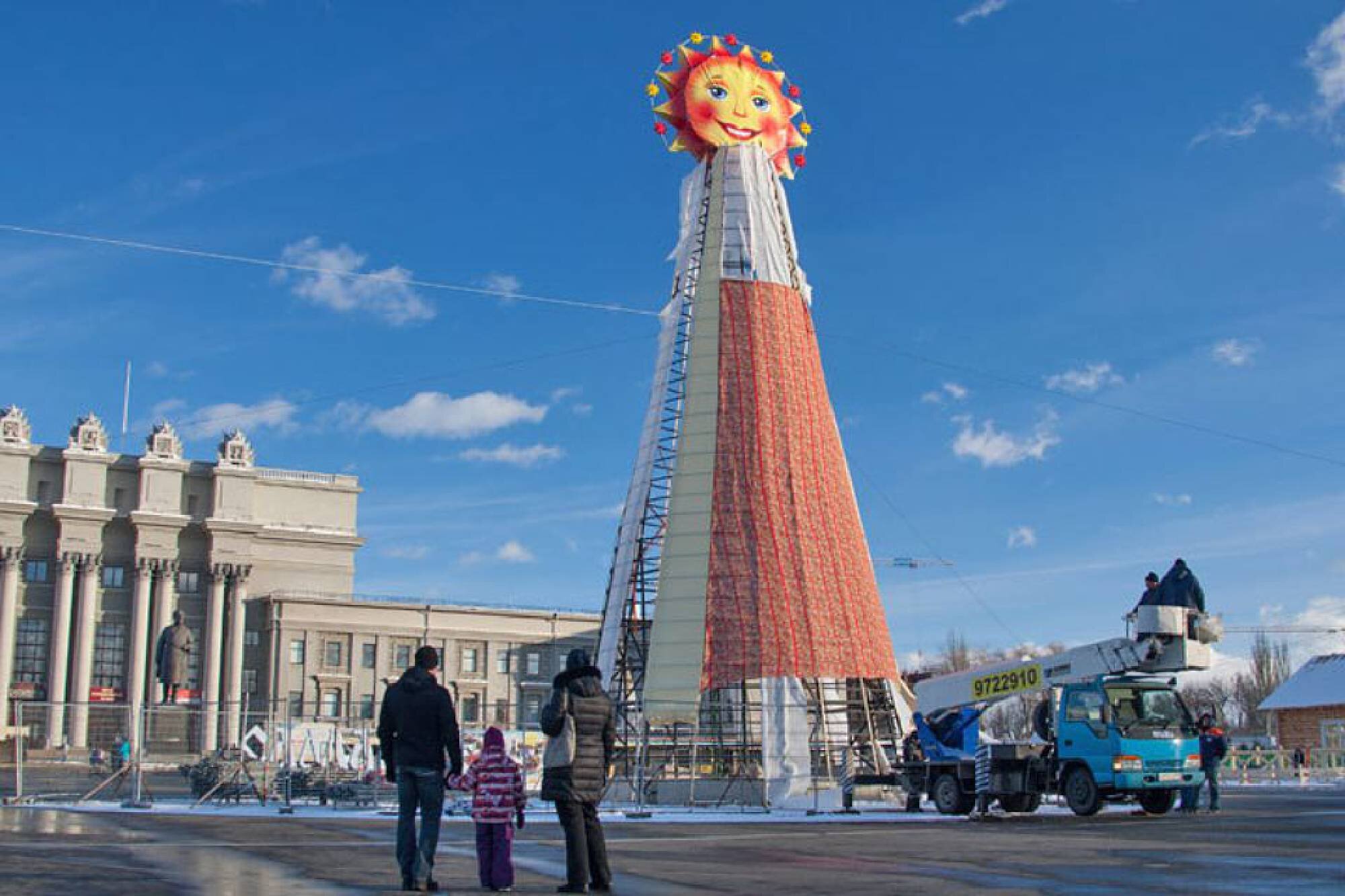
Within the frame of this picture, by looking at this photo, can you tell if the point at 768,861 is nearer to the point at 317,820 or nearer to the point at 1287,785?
the point at 317,820

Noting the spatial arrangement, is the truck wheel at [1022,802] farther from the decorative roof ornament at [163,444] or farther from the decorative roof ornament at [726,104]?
the decorative roof ornament at [163,444]

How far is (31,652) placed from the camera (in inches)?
3531

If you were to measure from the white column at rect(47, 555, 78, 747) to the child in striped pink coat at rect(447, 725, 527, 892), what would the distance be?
277 feet

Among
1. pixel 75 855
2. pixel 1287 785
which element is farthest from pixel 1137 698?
pixel 1287 785

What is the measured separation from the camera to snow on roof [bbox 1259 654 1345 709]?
57.2 metres

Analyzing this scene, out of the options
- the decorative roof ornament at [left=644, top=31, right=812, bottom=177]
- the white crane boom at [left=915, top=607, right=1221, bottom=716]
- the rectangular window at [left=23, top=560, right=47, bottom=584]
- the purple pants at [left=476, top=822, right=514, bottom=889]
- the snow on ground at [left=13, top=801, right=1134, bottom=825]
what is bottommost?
the snow on ground at [left=13, top=801, right=1134, bottom=825]

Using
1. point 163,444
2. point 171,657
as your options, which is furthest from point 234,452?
point 171,657

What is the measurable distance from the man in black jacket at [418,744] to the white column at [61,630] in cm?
8479

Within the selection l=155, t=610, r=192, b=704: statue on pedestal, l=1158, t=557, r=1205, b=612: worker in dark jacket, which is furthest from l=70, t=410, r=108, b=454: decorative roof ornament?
l=1158, t=557, r=1205, b=612: worker in dark jacket

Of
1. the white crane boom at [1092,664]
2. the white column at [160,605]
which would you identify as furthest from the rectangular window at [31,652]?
the white crane boom at [1092,664]

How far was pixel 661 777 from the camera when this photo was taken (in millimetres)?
33062

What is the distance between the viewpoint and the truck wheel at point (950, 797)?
2655cm

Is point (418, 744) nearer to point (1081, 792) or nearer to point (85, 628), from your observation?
point (1081, 792)

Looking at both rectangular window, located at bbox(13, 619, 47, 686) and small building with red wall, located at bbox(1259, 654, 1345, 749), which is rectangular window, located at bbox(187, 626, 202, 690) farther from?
small building with red wall, located at bbox(1259, 654, 1345, 749)
